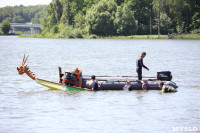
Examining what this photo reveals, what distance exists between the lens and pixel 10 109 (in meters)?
17.4

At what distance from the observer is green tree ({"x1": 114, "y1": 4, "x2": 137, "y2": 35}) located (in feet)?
322

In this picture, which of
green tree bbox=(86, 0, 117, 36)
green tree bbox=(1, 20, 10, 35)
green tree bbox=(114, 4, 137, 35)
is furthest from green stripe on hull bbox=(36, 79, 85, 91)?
green tree bbox=(1, 20, 10, 35)

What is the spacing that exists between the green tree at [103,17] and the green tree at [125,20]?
5.78 ft

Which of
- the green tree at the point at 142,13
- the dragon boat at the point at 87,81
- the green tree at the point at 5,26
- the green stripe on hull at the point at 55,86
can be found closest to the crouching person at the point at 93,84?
the dragon boat at the point at 87,81

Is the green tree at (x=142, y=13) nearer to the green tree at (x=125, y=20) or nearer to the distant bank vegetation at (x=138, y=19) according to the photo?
the distant bank vegetation at (x=138, y=19)

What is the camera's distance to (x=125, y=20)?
324 ft

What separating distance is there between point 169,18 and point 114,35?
14325 millimetres

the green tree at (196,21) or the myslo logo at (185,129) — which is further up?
the green tree at (196,21)

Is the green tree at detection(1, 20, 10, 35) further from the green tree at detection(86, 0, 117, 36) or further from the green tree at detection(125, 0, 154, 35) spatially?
the green tree at detection(86, 0, 117, 36)

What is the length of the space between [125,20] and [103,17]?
17.4 feet

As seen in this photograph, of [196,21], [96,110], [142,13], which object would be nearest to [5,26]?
[142,13]

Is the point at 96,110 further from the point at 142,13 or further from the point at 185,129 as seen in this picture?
the point at 142,13

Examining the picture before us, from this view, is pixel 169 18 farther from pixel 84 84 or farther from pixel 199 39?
pixel 84 84

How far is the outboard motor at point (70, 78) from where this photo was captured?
21062 millimetres
